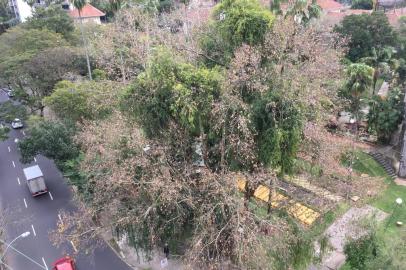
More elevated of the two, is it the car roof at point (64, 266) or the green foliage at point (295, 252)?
the green foliage at point (295, 252)

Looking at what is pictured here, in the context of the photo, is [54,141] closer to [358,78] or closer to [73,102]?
[73,102]

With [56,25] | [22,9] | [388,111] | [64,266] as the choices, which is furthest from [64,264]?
[22,9]

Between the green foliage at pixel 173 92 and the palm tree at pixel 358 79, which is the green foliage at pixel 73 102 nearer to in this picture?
the green foliage at pixel 173 92

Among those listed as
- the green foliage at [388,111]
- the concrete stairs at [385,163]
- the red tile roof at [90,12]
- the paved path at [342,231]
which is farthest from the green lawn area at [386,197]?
the red tile roof at [90,12]

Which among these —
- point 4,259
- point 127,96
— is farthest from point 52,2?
point 127,96

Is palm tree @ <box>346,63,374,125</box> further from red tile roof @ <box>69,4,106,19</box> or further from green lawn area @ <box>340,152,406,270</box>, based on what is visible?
red tile roof @ <box>69,4,106,19</box>
